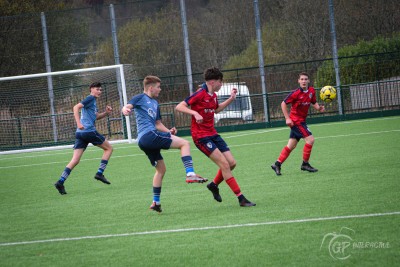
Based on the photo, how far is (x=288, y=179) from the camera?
10070 mm

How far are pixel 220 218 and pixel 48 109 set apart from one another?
15.8 metres

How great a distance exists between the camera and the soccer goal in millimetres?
21484

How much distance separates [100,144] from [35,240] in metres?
5.34

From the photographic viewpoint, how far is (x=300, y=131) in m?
11.0

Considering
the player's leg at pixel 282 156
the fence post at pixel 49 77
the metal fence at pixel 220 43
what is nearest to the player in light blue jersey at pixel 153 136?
the player's leg at pixel 282 156

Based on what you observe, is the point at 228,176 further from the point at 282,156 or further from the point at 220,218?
the point at 282,156

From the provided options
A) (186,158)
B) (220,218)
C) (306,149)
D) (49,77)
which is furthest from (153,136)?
(49,77)

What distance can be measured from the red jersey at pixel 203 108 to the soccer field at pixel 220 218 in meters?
1.01

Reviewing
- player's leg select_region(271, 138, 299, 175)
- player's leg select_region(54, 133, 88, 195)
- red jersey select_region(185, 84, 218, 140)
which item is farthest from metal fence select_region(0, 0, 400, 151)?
red jersey select_region(185, 84, 218, 140)

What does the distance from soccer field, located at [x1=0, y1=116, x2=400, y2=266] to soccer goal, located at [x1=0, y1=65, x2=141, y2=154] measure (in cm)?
817

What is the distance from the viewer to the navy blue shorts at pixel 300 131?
36.0 feet

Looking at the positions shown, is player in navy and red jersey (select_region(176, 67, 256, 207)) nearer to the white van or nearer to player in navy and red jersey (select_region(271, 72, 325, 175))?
player in navy and red jersey (select_region(271, 72, 325, 175))

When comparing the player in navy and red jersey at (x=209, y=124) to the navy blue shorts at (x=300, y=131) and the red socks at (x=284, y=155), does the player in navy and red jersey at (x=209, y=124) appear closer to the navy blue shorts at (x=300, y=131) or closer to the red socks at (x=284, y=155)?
the red socks at (x=284, y=155)

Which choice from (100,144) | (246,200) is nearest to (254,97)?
(100,144)
